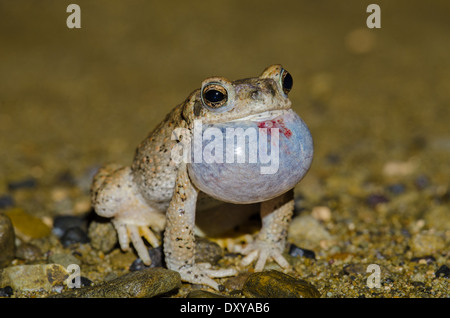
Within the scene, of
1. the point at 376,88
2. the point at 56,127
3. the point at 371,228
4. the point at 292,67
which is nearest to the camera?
the point at 371,228

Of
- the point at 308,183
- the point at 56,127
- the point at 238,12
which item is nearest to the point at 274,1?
the point at 238,12

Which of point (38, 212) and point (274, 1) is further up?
point (274, 1)

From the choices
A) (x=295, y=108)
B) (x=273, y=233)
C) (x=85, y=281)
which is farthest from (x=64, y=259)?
(x=295, y=108)

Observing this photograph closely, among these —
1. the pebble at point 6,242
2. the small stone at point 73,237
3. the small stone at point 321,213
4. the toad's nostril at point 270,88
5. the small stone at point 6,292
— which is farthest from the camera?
the small stone at point 321,213

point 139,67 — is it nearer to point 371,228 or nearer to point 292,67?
point 292,67

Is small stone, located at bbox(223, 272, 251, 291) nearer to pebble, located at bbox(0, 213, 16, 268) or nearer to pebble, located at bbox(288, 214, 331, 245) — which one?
pebble, located at bbox(288, 214, 331, 245)

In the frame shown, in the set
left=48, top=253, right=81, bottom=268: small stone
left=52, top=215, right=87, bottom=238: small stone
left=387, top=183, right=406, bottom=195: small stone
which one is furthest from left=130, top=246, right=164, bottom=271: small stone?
left=387, top=183, right=406, bottom=195: small stone

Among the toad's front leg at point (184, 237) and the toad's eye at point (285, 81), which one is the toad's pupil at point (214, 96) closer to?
the toad's eye at point (285, 81)

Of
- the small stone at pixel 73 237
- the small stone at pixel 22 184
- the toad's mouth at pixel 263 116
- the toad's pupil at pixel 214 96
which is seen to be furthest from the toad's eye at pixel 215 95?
the small stone at pixel 22 184
